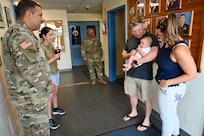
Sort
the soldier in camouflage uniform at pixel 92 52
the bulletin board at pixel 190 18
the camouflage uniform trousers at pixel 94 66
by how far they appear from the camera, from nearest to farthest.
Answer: the bulletin board at pixel 190 18
the soldier in camouflage uniform at pixel 92 52
the camouflage uniform trousers at pixel 94 66

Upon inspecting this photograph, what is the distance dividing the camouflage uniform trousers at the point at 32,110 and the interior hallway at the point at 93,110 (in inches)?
28.8

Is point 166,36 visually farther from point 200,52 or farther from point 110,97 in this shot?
point 110,97

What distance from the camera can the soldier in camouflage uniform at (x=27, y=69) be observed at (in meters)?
1.13

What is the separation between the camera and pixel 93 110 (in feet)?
8.61

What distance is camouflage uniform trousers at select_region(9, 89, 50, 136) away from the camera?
1282 millimetres

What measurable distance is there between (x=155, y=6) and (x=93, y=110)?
2.00 m

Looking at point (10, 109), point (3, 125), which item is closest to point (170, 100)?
point (3, 125)

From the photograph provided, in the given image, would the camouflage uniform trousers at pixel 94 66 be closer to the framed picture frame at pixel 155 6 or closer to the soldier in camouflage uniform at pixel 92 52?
the soldier in camouflage uniform at pixel 92 52

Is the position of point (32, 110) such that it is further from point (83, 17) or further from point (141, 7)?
point (83, 17)

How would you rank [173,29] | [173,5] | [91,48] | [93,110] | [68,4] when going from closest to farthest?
[173,29], [173,5], [93,110], [91,48], [68,4]

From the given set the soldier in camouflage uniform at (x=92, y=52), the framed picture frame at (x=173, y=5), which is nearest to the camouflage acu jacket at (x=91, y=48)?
the soldier in camouflage uniform at (x=92, y=52)

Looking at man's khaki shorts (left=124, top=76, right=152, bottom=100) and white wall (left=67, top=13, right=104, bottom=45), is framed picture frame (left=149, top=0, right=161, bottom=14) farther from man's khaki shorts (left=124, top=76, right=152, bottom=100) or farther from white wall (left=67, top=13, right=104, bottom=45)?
white wall (left=67, top=13, right=104, bottom=45)

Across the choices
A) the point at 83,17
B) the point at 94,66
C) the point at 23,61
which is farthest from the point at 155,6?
the point at 83,17

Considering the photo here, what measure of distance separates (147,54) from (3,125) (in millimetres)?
1665
